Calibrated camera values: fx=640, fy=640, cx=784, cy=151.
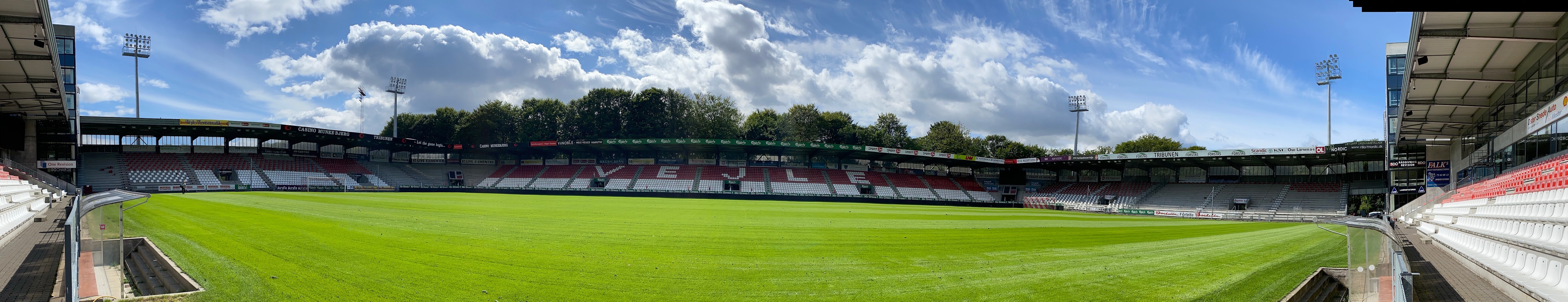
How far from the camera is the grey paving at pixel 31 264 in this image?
20.0 feet

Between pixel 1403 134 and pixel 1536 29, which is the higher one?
pixel 1536 29

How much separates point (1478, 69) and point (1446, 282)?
11848 mm

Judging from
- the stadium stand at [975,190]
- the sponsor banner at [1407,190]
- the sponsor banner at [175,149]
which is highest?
the sponsor banner at [175,149]

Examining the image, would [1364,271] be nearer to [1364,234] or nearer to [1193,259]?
[1364,234]

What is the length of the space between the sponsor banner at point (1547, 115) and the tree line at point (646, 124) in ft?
182

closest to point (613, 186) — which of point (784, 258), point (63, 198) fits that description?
point (63, 198)

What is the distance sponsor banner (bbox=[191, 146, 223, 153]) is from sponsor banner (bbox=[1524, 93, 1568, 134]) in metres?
65.2

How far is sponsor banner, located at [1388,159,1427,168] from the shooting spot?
31.5m

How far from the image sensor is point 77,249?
4.93 m

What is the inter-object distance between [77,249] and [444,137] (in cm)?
7677

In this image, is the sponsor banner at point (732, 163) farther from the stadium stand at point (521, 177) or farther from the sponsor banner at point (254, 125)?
the sponsor banner at point (254, 125)

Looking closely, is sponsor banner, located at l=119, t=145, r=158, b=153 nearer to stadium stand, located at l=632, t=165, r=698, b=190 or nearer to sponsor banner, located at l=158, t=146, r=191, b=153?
sponsor banner, located at l=158, t=146, r=191, b=153

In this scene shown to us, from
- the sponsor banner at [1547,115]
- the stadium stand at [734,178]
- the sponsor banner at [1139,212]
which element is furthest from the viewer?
the stadium stand at [734,178]

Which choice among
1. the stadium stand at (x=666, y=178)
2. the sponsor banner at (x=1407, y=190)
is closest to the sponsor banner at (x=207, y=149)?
the stadium stand at (x=666, y=178)
